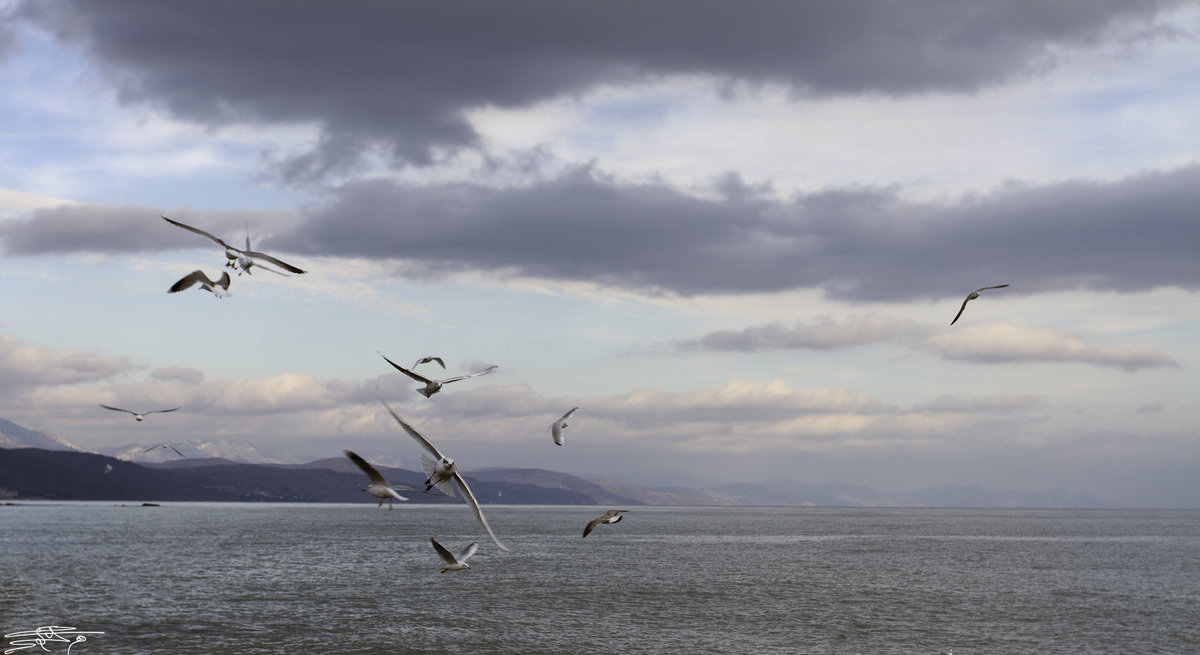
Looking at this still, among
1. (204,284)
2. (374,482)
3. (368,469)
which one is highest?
(204,284)

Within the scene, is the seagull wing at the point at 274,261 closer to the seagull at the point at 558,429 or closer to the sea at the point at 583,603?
the seagull at the point at 558,429

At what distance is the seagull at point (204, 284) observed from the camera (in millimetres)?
13742

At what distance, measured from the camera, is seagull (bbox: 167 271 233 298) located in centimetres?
1374

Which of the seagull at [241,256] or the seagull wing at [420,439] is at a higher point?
the seagull at [241,256]

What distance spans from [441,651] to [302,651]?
7922 mm

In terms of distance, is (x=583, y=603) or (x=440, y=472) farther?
(x=583, y=603)

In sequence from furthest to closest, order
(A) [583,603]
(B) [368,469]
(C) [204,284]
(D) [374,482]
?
(A) [583,603] → (C) [204,284] → (D) [374,482] → (B) [368,469]

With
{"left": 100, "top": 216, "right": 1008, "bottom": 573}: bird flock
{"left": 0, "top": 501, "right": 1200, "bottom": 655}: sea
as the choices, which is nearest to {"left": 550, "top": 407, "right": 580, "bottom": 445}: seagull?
{"left": 100, "top": 216, "right": 1008, "bottom": 573}: bird flock

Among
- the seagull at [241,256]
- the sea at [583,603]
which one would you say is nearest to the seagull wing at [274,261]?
the seagull at [241,256]

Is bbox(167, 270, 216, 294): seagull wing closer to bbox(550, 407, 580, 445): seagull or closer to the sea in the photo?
bbox(550, 407, 580, 445): seagull

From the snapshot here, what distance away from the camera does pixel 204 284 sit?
14359 millimetres

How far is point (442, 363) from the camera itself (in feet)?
48.0

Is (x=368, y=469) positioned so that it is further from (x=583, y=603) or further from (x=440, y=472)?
(x=583, y=603)

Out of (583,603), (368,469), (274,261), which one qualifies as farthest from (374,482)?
(583,603)
